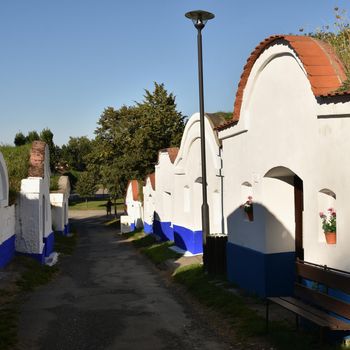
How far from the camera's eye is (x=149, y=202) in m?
29.6

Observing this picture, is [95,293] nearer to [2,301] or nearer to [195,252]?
[2,301]

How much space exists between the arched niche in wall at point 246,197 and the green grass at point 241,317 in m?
1.67

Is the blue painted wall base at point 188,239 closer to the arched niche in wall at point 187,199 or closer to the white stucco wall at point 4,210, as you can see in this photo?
the arched niche in wall at point 187,199

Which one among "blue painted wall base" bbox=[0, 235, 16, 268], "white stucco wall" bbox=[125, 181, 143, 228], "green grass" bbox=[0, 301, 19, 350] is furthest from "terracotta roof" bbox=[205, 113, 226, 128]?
"white stucco wall" bbox=[125, 181, 143, 228]

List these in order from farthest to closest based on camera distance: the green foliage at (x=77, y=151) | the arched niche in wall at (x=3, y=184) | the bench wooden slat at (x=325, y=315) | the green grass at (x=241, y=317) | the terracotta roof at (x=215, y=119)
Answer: the green foliage at (x=77, y=151), the terracotta roof at (x=215, y=119), the arched niche in wall at (x=3, y=184), the green grass at (x=241, y=317), the bench wooden slat at (x=325, y=315)

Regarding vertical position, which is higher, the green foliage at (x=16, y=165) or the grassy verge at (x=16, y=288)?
the green foliage at (x=16, y=165)

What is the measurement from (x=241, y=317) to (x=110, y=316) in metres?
2.51

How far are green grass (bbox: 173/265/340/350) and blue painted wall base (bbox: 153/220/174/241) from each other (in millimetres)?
9621

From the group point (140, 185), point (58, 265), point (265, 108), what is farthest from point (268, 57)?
point (140, 185)

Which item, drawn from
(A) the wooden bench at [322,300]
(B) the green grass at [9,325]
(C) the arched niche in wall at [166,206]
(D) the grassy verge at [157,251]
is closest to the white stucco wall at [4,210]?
(B) the green grass at [9,325]

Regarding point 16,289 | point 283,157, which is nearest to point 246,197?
point 283,157

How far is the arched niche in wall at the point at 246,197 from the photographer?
33.3ft

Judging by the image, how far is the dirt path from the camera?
24.4 feet

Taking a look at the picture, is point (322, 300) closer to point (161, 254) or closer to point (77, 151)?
point (161, 254)
